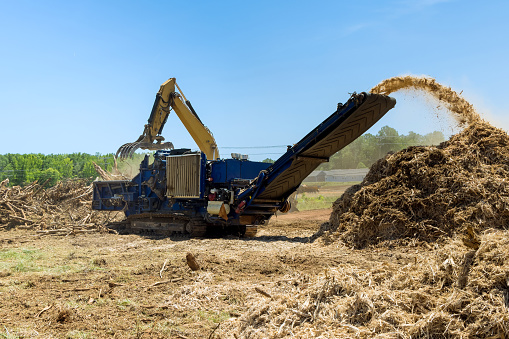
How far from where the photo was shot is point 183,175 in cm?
1434

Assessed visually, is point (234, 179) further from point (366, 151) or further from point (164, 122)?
point (366, 151)

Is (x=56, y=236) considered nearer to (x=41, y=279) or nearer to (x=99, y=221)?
(x=99, y=221)

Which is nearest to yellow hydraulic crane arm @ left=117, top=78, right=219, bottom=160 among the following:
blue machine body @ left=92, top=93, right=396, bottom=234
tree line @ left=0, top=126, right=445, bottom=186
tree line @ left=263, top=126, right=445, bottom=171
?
blue machine body @ left=92, top=93, right=396, bottom=234

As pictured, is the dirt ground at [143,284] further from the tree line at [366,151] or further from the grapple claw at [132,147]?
the tree line at [366,151]

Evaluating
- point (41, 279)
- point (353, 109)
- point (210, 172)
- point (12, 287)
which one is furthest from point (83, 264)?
point (353, 109)

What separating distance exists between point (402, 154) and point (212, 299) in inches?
255

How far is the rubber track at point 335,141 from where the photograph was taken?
10695 millimetres

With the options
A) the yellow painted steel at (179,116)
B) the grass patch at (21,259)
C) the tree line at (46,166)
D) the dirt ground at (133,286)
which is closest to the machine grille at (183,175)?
the dirt ground at (133,286)

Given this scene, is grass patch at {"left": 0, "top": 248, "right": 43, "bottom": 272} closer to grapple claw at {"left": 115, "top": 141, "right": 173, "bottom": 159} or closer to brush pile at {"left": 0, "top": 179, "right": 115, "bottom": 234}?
brush pile at {"left": 0, "top": 179, "right": 115, "bottom": 234}

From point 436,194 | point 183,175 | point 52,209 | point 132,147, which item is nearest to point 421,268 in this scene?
point 436,194

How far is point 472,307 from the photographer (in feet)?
12.6

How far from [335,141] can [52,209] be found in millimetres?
13915

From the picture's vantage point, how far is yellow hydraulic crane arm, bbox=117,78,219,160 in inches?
684

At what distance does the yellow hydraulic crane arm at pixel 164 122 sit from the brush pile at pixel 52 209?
121 inches
